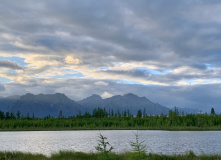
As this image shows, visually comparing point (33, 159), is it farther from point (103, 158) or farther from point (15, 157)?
point (103, 158)

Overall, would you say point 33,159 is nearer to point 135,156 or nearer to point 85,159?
point 85,159

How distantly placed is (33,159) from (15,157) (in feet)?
16.4

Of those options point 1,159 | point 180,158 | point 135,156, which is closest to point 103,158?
point 135,156

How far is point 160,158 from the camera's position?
3312 centimetres

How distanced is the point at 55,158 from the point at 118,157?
932cm

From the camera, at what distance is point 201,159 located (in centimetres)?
3288

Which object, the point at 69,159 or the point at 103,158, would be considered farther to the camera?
the point at 69,159

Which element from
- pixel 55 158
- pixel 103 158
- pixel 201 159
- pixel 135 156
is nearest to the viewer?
pixel 135 156

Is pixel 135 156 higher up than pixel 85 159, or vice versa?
pixel 135 156

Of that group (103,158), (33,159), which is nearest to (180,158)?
(103,158)

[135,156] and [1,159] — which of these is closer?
[135,156]

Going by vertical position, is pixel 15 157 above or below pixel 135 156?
below

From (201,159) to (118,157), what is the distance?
431 inches

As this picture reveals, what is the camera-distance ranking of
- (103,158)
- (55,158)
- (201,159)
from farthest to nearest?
1. (55,158)
2. (201,159)
3. (103,158)
